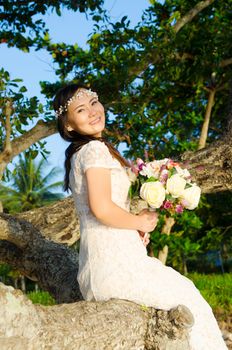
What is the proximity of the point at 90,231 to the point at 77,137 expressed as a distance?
0.62 metres

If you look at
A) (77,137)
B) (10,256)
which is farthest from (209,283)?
(77,137)

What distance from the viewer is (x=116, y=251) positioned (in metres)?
3.24

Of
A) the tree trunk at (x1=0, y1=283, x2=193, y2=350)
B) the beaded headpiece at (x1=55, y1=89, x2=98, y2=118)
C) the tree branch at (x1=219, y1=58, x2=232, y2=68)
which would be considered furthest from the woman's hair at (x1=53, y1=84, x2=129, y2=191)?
the tree branch at (x1=219, y1=58, x2=232, y2=68)

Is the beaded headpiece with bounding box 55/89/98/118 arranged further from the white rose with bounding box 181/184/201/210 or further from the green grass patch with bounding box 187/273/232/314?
the green grass patch with bounding box 187/273/232/314

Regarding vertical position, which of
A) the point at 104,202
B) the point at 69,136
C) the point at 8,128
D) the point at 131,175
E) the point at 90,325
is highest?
the point at 8,128

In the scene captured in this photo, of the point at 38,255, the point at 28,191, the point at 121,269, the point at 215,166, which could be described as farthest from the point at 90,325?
the point at 28,191

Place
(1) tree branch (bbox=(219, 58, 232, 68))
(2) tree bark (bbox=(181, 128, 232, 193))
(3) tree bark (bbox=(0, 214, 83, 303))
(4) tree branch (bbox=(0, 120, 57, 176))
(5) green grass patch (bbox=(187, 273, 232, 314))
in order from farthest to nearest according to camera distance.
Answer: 1. (1) tree branch (bbox=(219, 58, 232, 68))
2. (5) green grass patch (bbox=(187, 273, 232, 314))
3. (4) tree branch (bbox=(0, 120, 57, 176))
4. (2) tree bark (bbox=(181, 128, 232, 193))
5. (3) tree bark (bbox=(0, 214, 83, 303))

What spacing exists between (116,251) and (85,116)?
0.87m

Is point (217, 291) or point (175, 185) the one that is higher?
point (175, 185)

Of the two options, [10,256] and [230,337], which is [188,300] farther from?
[230,337]

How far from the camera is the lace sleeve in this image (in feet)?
10.5

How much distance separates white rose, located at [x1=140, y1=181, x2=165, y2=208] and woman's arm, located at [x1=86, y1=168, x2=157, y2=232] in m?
0.15

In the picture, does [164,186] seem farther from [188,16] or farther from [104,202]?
[188,16]

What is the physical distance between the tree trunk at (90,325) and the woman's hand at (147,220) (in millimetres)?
432
